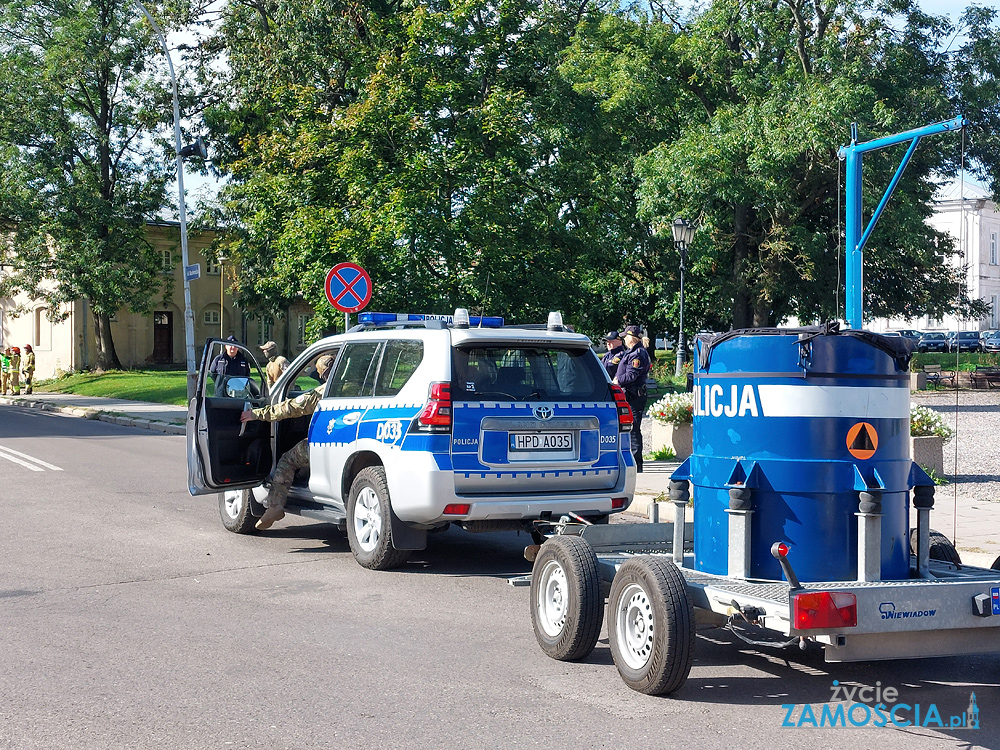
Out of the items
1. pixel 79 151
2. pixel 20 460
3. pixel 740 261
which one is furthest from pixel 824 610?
pixel 79 151

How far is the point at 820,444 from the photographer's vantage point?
5133 mm

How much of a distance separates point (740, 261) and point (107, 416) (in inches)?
763

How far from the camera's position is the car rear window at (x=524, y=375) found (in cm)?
782

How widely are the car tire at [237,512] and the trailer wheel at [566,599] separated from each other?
176 inches

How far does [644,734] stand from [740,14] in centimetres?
2957

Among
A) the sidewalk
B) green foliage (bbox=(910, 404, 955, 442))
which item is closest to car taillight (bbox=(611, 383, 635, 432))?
the sidewalk

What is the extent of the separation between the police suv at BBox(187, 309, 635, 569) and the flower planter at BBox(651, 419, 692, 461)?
6.65 metres

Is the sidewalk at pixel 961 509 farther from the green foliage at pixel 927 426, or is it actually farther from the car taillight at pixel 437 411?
the car taillight at pixel 437 411

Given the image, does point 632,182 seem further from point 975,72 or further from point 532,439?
point 532,439

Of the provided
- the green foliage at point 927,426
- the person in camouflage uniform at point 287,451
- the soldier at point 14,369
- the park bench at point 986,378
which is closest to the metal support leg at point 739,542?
the person in camouflage uniform at point 287,451

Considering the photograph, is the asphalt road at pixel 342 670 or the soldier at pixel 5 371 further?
the soldier at pixel 5 371

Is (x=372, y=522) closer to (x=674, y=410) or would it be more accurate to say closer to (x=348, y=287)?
(x=674, y=410)

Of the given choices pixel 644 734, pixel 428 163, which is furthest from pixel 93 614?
pixel 428 163

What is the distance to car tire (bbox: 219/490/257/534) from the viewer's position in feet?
32.3
